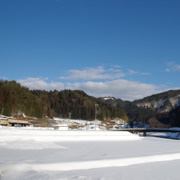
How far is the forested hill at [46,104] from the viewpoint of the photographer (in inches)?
3203

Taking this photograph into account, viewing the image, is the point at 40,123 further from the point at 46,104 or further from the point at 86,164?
the point at 86,164

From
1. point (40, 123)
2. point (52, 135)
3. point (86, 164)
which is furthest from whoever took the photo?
point (40, 123)

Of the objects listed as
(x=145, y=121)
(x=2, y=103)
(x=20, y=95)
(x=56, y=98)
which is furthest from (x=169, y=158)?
(x=145, y=121)

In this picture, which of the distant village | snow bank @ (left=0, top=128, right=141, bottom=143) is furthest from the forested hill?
snow bank @ (left=0, top=128, right=141, bottom=143)

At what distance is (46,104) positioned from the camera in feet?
379

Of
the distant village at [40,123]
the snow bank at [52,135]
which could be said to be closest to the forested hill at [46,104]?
the distant village at [40,123]

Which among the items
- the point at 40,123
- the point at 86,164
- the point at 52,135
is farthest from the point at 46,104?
the point at 86,164

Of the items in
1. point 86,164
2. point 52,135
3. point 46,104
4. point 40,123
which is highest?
point 46,104

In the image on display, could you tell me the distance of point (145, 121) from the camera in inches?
7594

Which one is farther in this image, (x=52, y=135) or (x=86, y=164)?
(x=52, y=135)

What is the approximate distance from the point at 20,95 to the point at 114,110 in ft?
316

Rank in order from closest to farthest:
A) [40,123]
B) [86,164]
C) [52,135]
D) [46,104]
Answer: [86,164], [52,135], [40,123], [46,104]

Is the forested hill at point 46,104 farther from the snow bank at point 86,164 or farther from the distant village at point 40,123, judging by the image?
the snow bank at point 86,164

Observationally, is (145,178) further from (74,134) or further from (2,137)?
(74,134)
